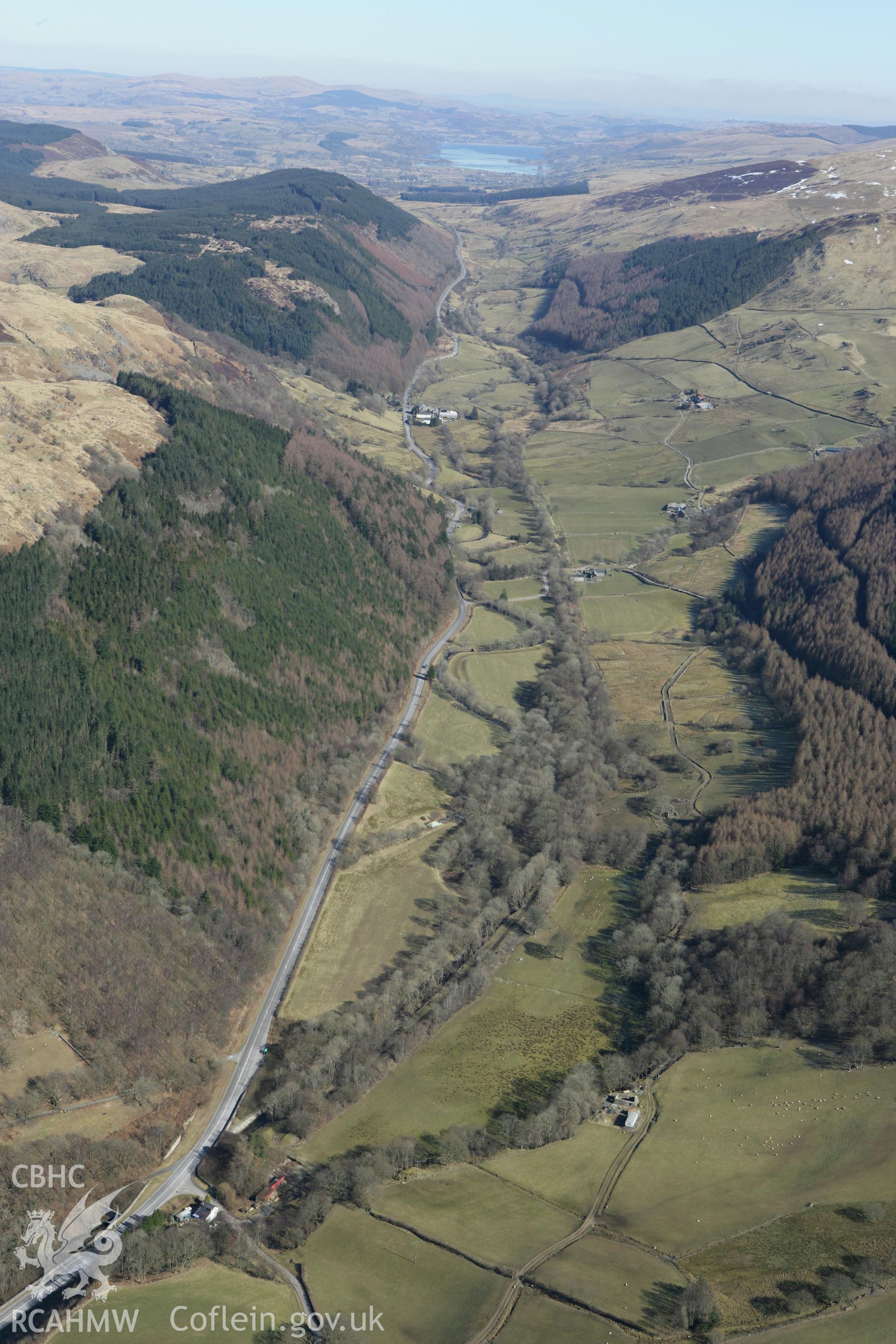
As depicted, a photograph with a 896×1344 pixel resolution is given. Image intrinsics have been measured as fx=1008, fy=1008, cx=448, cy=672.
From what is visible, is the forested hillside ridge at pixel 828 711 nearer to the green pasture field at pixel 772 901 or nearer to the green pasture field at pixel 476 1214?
the green pasture field at pixel 772 901

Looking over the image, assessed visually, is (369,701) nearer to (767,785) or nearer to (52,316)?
(767,785)

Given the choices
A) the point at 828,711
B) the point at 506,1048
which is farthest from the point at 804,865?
the point at 506,1048

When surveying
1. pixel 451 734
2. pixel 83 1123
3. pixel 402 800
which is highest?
pixel 451 734

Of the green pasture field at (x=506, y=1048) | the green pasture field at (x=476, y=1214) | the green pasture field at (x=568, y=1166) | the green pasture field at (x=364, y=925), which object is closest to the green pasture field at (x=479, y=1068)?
the green pasture field at (x=506, y=1048)

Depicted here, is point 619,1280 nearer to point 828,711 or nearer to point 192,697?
point 192,697

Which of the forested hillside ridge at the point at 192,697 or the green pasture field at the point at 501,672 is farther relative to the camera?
the green pasture field at the point at 501,672

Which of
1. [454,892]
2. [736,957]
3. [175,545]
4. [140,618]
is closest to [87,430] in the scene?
[175,545]

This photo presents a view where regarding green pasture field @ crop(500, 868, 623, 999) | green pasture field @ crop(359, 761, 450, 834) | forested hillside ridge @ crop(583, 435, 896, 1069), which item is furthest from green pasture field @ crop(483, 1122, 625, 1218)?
green pasture field @ crop(359, 761, 450, 834)
